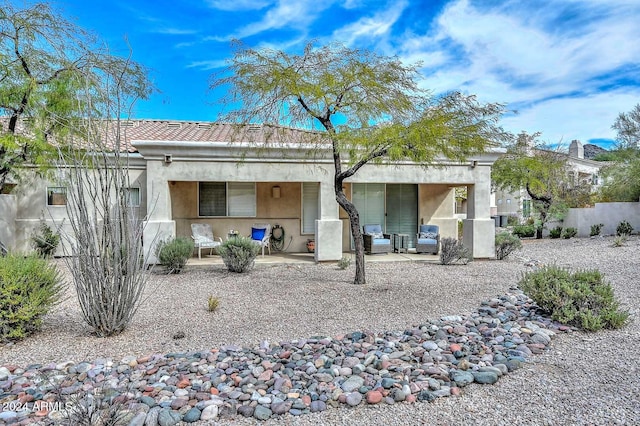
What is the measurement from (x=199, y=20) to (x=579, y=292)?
1128 cm

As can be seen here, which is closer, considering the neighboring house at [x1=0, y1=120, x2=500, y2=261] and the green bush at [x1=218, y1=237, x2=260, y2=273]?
the green bush at [x1=218, y1=237, x2=260, y2=273]

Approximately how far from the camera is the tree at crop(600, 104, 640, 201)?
61.5 ft

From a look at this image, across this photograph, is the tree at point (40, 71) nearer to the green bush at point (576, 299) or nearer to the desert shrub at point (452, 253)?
the green bush at point (576, 299)

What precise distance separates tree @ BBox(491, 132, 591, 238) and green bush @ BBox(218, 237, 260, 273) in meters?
14.1

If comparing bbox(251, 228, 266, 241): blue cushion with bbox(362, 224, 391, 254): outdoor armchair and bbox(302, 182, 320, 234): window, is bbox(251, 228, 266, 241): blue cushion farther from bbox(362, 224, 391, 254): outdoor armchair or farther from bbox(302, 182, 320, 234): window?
bbox(362, 224, 391, 254): outdoor armchair

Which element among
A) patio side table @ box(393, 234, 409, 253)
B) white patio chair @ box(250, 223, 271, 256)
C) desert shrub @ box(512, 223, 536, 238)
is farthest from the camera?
desert shrub @ box(512, 223, 536, 238)

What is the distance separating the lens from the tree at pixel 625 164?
18753 millimetres

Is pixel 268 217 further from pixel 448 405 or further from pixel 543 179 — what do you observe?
pixel 543 179

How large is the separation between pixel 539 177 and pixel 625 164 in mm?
4605

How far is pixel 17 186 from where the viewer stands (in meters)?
12.5

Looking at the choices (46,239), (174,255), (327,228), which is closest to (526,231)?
(327,228)

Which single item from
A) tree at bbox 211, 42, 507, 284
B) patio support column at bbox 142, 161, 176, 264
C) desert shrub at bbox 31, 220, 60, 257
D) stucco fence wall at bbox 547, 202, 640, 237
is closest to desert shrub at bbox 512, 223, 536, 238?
stucco fence wall at bbox 547, 202, 640, 237

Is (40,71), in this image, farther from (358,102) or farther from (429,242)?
(429,242)

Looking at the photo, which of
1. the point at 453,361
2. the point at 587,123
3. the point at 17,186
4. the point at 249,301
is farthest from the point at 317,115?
the point at 587,123
